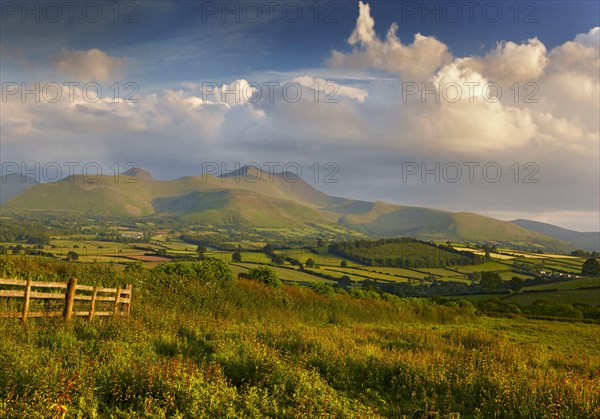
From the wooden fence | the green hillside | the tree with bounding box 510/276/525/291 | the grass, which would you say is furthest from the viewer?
the green hillside

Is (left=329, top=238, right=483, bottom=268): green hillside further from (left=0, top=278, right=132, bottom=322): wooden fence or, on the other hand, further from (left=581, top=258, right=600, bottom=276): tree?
(left=0, top=278, right=132, bottom=322): wooden fence

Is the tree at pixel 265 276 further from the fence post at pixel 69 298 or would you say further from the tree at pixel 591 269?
the tree at pixel 591 269

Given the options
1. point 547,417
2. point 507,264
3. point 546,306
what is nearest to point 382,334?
point 547,417

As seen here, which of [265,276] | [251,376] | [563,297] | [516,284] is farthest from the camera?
[516,284]

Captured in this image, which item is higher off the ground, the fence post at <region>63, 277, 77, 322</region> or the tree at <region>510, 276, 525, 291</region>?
the fence post at <region>63, 277, 77, 322</region>

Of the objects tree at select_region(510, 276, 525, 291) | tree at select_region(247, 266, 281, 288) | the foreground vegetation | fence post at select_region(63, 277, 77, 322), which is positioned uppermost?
fence post at select_region(63, 277, 77, 322)

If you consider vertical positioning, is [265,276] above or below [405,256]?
above

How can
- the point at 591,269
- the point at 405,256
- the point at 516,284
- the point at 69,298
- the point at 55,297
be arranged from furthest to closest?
the point at 405,256 → the point at 591,269 → the point at 516,284 → the point at 69,298 → the point at 55,297

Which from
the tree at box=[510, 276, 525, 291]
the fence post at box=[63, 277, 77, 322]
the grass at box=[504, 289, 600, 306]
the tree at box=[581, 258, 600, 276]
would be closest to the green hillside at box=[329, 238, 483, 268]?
the tree at box=[581, 258, 600, 276]

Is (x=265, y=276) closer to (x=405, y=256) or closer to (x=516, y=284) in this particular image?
(x=516, y=284)

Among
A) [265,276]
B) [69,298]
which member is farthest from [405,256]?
[69,298]

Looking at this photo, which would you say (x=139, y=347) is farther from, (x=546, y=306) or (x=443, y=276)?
(x=443, y=276)

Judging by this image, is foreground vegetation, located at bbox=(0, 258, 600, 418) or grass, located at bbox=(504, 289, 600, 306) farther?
grass, located at bbox=(504, 289, 600, 306)

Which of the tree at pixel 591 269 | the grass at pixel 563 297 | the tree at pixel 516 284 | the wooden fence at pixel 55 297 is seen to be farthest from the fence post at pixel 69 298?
the tree at pixel 591 269
